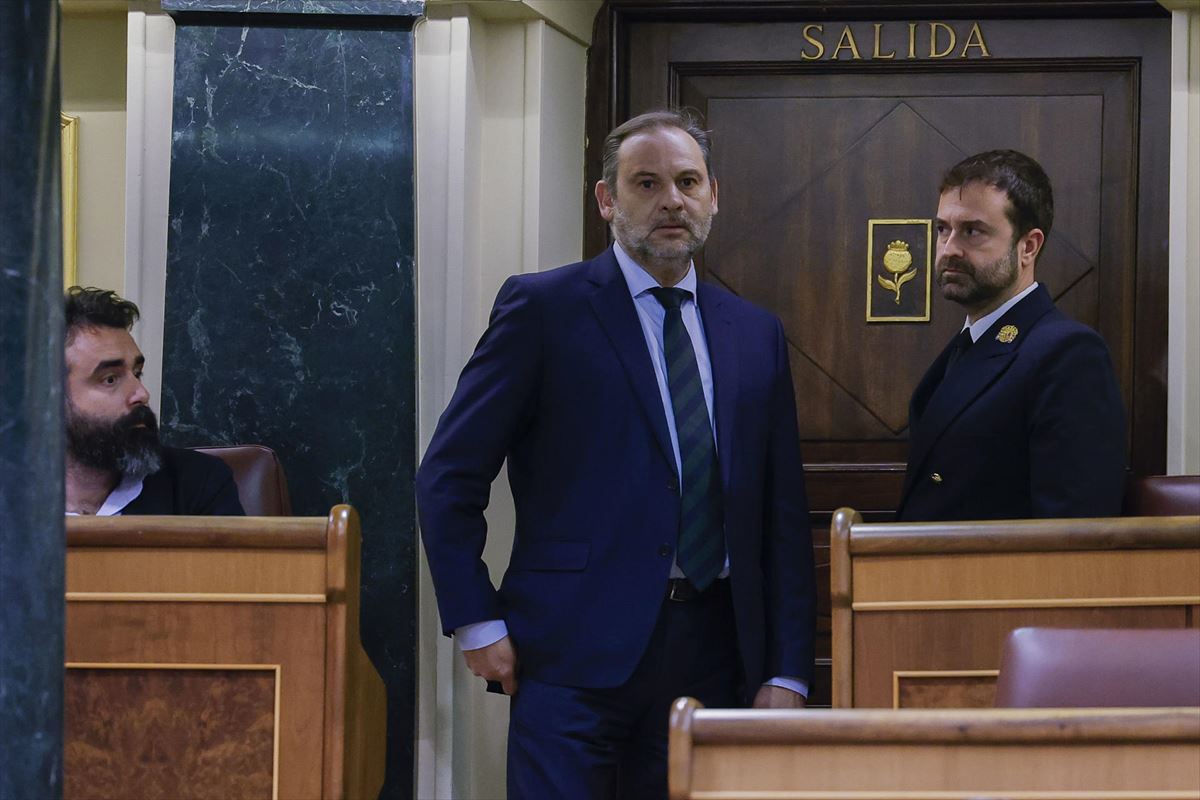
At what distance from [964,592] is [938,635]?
0.29ft

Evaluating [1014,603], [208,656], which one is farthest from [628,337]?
[208,656]

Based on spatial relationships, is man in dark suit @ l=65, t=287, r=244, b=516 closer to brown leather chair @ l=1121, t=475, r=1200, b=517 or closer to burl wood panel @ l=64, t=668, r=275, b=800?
burl wood panel @ l=64, t=668, r=275, b=800

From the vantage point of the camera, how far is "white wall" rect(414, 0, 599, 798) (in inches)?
159

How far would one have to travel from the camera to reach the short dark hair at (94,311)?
3.56m

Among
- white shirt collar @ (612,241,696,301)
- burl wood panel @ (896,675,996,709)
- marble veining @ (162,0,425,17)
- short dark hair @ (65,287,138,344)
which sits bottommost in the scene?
burl wood panel @ (896,675,996,709)

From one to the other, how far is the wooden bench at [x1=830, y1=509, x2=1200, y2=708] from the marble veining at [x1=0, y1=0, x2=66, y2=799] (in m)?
1.72

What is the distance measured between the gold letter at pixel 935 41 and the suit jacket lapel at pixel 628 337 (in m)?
1.67

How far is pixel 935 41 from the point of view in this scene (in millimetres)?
4434

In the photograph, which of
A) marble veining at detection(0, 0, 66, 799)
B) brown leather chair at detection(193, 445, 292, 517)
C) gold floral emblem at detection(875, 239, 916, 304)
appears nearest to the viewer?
marble veining at detection(0, 0, 66, 799)

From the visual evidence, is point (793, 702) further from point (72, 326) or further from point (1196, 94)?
point (1196, 94)

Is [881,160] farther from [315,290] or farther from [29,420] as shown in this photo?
[29,420]

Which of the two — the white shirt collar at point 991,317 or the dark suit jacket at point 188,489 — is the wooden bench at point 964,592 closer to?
the white shirt collar at point 991,317

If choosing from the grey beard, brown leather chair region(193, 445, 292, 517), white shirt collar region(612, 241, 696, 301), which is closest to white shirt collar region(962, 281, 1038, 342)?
white shirt collar region(612, 241, 696, 301)

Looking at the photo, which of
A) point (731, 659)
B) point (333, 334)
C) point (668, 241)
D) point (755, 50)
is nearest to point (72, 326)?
point (333, 334)
